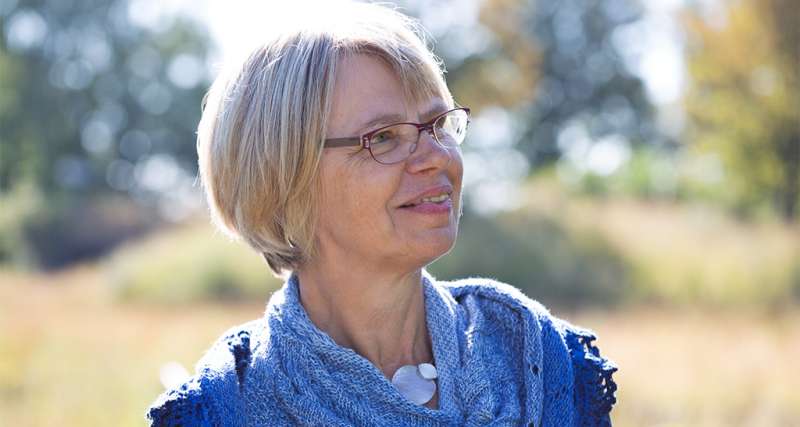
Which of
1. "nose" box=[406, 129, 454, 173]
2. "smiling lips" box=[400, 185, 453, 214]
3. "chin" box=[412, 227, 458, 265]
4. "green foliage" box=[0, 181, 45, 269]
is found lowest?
"chin" box=[412, 227, 458, 265]

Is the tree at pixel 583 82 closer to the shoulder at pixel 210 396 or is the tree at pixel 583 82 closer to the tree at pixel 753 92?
the tree at pixel 753 92

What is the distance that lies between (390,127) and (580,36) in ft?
95.4

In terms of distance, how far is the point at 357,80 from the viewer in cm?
199

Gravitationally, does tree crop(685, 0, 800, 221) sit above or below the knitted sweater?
above

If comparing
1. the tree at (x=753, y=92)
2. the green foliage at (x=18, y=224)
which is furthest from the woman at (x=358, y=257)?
the green foliage at (x=18, y=224)

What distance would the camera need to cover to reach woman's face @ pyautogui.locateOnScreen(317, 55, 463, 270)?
6.39ft

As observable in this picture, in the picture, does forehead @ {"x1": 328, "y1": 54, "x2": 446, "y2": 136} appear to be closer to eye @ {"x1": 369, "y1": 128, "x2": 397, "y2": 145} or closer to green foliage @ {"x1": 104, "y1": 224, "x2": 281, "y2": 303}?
eye @ {"x1": 369, "y1": 128, "x2": 397, "y2": 145}

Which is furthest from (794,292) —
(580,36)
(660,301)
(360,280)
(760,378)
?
(580,36)

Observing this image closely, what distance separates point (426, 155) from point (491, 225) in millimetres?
11051

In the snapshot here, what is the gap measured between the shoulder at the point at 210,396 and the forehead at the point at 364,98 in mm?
527

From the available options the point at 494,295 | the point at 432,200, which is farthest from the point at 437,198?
the point at 494,295

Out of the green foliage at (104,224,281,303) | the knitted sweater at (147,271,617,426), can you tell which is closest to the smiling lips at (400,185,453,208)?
the knitted sweater at (147,271,617,426)

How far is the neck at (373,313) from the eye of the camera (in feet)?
6.78

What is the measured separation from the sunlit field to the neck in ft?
12.7
